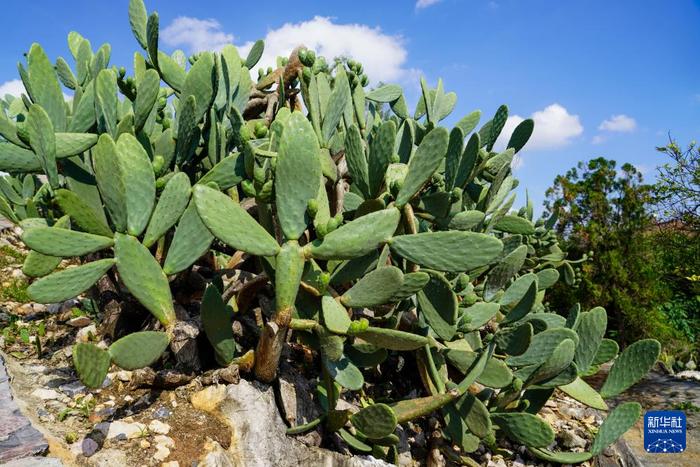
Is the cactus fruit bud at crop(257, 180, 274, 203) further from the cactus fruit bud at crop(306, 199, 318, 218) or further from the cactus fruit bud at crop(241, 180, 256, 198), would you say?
the cactus fruit bud at crop(306, 199, 318, 218)

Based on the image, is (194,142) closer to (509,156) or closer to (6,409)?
(6,409)

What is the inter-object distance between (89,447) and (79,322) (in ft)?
3.30

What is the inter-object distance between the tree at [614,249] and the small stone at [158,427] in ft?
19.7

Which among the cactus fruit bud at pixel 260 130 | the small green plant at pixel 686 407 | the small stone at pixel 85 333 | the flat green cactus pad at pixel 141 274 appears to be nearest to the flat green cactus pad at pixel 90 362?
the flat green cactus pad at pixel 141 274

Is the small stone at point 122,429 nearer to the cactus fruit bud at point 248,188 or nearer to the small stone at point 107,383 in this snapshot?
the small stone at point 107,383

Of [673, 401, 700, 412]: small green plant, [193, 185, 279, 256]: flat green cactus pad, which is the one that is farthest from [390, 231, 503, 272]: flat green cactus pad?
[673, 401, 700, 412]: small green plant

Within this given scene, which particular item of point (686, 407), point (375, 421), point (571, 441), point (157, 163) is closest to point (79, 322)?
point (157, 163)

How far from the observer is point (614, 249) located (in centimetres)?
780

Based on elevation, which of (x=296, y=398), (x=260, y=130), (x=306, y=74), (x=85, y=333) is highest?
(x=306, y=74)

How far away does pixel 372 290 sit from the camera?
5.82 feet

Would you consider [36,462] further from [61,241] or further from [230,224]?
[230,224]

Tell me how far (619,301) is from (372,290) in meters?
6.54

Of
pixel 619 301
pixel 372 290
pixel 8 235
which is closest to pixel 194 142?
pixel 372 290

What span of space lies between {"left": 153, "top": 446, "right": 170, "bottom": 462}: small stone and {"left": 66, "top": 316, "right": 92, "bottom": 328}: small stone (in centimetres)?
106
